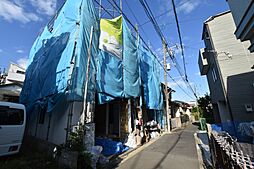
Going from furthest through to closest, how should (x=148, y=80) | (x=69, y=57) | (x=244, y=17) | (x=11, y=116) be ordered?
(x=148, y=80)
(x=69, y=57)
(x=11, y=116)
(x=244, y=17)

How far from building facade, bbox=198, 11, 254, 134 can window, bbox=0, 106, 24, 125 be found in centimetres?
1109

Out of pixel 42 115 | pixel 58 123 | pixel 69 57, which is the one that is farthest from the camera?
pixel 42 115

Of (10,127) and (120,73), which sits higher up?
(120,73)

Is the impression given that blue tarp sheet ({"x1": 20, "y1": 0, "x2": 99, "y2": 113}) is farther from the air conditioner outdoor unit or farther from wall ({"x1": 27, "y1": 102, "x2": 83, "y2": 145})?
the air conditioner outdoor unit

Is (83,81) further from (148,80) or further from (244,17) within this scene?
(148,80)

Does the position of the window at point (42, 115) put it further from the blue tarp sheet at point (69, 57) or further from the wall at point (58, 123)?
the blue tarp sheet at point (69, 57)

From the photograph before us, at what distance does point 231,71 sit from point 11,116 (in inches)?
523

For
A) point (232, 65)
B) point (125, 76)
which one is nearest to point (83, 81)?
point (125, 76)

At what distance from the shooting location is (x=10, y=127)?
4.91 meters

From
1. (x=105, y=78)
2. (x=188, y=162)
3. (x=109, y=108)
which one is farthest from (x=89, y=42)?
(x=188, y=162)

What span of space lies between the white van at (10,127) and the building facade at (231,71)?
1099 centimetres

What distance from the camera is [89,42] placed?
6.14m

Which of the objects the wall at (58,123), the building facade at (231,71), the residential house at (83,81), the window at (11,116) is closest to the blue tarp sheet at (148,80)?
the residential house at (83,81)

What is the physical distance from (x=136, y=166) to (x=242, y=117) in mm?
8456
